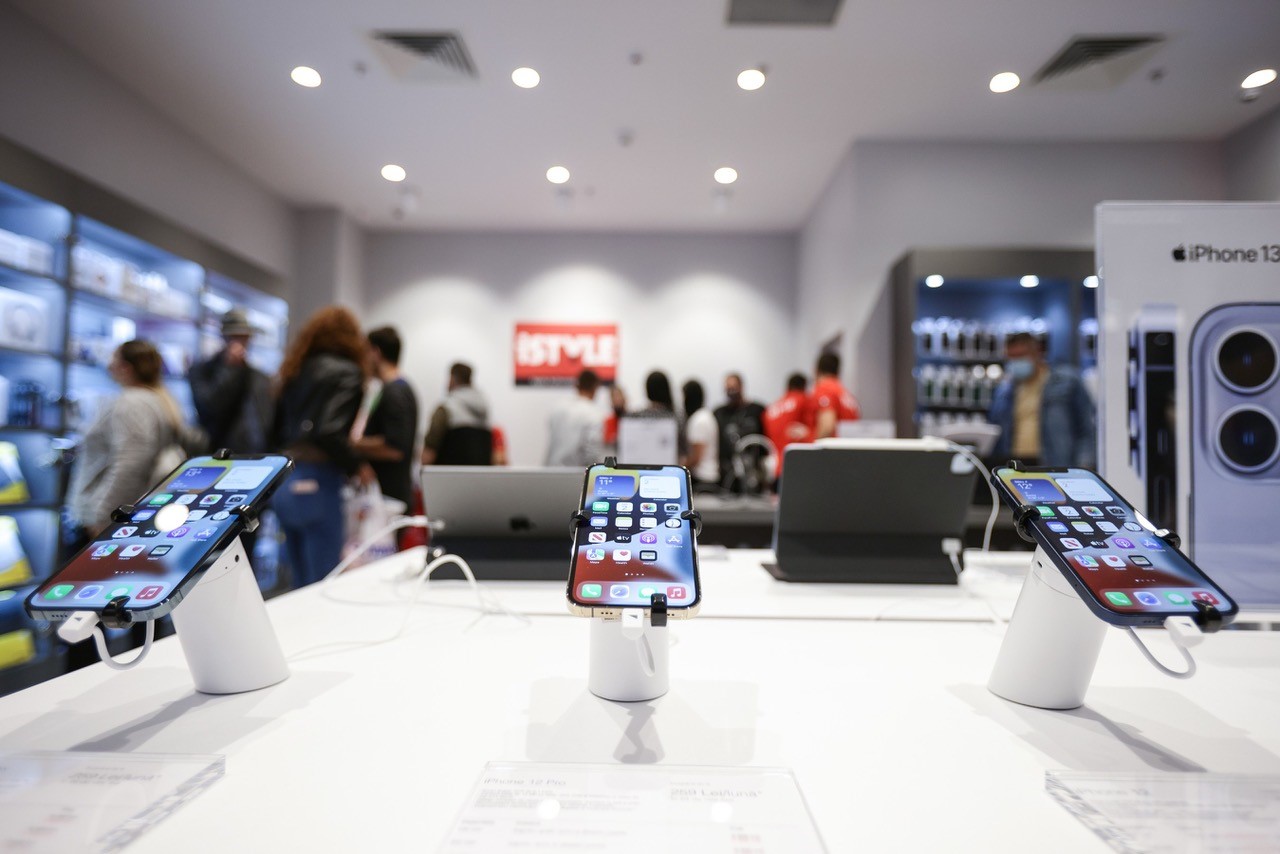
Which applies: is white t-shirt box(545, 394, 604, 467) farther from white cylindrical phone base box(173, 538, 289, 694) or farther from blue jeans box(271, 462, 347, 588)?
white cylindrical phone base box(173, 538, 289, 694)

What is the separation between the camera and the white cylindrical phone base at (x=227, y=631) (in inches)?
28.0

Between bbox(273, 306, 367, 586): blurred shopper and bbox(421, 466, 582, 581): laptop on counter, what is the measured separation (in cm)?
137

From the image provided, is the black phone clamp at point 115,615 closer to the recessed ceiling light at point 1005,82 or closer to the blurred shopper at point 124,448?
the blurred shopper at point 124,448

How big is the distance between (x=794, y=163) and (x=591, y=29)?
1925 millimetres

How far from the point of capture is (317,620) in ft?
3.42

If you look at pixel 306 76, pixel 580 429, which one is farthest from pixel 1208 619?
pixel 306 76

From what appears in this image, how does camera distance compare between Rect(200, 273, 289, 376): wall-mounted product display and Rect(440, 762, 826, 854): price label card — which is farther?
Rect(200, 273, 289, 376): wall-mounted product display

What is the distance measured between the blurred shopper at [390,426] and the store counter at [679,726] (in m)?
2.08

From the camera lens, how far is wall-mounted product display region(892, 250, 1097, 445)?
12.2ft

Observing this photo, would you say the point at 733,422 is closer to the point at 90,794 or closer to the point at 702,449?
the point at 702,449

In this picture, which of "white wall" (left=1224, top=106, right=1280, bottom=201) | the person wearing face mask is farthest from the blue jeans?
"white wall" (left=1224, top=106, right=1280, bottom=201)

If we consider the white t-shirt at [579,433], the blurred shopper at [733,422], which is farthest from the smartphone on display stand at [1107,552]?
the blurred shopper at [733,422]

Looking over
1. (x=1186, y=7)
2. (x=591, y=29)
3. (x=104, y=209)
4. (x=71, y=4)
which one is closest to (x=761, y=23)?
(x=591, y=29)

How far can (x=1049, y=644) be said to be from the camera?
2.34 ft
